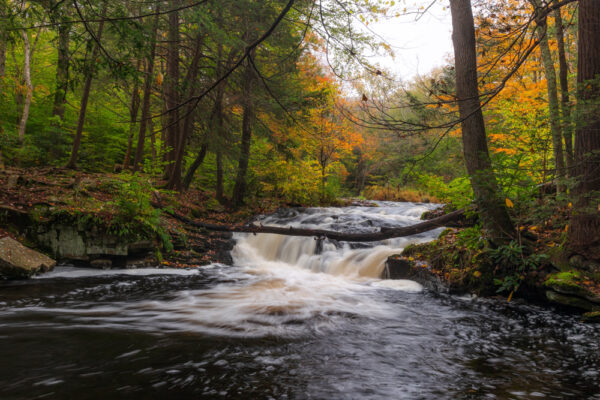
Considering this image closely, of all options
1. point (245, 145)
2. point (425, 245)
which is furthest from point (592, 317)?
point (245, 145)

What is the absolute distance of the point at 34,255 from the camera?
20.1ft

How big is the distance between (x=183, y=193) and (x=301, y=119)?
5127 mm

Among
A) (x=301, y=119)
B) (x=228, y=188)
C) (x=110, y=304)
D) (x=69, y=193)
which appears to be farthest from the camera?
(x=228, y=188)

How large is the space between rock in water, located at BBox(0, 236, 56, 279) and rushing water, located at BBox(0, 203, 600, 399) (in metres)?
0.23

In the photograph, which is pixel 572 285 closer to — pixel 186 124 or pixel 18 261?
pixel 18 261

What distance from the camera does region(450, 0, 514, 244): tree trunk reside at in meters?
5.42

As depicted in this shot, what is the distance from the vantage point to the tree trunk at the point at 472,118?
542 cm

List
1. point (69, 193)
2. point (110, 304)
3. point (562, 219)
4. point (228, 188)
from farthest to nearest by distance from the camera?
point (228, 188)
point (69, 193)
point (562, 219)
point (110, 304)

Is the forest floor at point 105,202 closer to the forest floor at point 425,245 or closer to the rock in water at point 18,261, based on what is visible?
the forest floor at point 425,245

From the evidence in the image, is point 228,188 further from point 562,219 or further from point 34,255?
point 562,219

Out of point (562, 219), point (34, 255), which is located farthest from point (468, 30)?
point (34, 255)

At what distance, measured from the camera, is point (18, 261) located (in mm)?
5758

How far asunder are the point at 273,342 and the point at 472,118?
189 inches

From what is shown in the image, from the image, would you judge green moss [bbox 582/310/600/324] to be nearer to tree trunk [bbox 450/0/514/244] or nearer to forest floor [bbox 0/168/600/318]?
forest floor [bbox 0/168/600/318]
